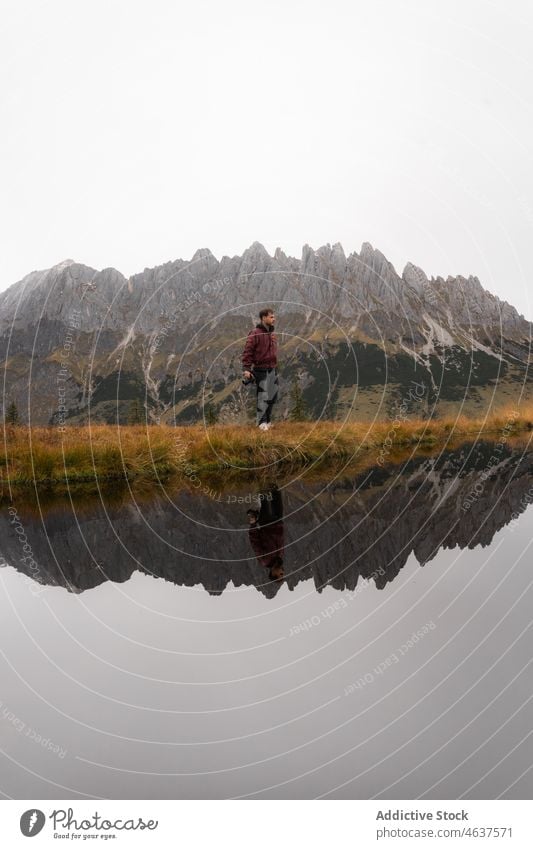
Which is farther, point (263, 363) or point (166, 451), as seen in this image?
point (263, 363)

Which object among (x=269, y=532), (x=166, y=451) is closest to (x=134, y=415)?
(x=166, y=451)

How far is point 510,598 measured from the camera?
4.15 meters

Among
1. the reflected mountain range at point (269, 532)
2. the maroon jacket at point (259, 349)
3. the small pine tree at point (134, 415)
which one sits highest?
the small pine tree at point (134, 415)

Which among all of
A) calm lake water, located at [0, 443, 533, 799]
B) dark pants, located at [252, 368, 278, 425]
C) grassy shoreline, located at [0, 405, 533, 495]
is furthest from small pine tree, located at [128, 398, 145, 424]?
calm lake water, located at [0, 443, 533, 799]

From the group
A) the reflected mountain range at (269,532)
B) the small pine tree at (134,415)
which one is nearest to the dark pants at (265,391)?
the reflected mountain range at (269,532)

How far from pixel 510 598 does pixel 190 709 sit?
8.03 ft

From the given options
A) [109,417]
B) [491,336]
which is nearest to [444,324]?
[491,336]

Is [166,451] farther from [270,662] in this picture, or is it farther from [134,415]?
[134,415]
